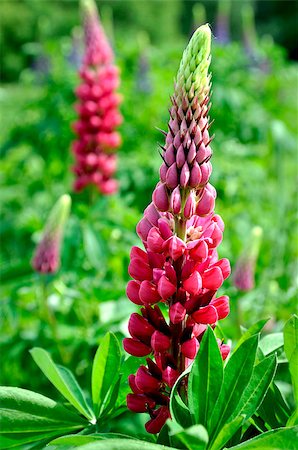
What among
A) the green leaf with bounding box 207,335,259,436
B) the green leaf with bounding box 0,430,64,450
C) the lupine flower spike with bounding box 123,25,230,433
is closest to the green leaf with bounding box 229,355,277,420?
the green leaf with bounding box 207,335,259,436

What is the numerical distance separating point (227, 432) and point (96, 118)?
2748mm

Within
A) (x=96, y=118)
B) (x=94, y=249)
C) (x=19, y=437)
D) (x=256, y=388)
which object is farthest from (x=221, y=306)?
(x=96, y=118)

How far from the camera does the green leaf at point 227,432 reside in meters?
0.93

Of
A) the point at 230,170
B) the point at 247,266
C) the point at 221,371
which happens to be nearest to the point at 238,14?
the point at 230,170

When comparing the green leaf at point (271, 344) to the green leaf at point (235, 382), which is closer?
the green leaf at point (235, 382)

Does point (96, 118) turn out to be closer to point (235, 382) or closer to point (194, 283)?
point (194, 283)

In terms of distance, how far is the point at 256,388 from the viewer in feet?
3.37

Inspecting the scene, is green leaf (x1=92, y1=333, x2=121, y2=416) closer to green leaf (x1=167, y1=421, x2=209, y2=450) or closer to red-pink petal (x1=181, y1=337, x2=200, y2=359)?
red-pink petal (x1=181, y1=337, x2=200, y2=359)

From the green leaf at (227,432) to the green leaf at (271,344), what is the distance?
0.33 m

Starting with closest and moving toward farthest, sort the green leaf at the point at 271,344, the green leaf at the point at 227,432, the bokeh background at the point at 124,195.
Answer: the green leaf at the point at 227,432, the green leaf at the point at 271,344, the bokeh background at the point at 124,195

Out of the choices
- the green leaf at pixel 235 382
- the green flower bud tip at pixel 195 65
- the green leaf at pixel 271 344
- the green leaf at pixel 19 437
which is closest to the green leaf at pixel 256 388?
the green leaf at pixel 235 382

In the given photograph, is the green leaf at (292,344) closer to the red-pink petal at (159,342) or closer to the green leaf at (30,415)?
the red-pink petal at (159,342)

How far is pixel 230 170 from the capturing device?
3.61 m

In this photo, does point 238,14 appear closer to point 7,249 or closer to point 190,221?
point 7,249
